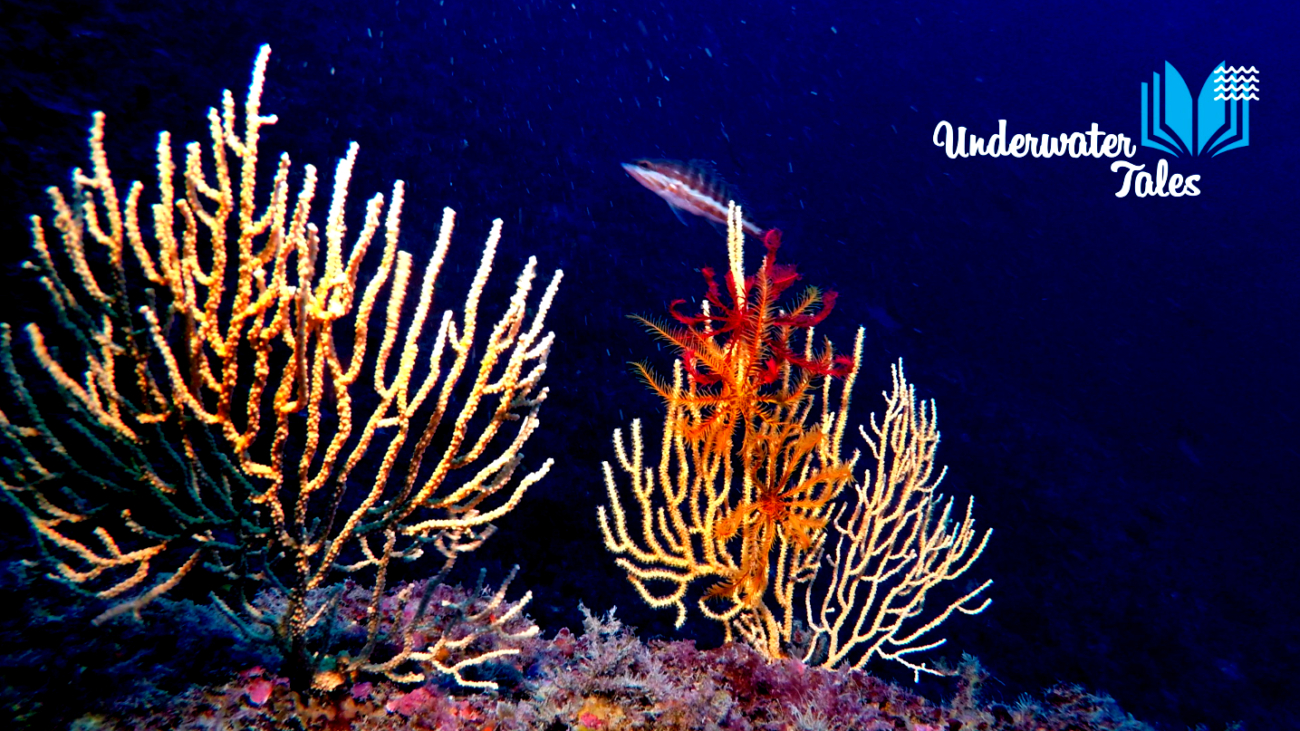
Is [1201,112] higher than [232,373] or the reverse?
higher

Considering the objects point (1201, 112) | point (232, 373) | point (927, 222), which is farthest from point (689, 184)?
point (1201, 112)

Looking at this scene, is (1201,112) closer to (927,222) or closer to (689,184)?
(927,222)

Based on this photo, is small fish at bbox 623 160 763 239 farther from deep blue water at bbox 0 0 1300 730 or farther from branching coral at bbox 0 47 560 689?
deep blue water at bbox 0 0 1300 730

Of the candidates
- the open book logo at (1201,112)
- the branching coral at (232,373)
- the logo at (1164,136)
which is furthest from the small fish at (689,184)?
the open book logo at (1201,112)

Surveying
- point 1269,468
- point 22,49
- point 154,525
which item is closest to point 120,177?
point 22,49

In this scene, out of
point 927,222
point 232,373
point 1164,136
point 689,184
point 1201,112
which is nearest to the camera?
point 232,373

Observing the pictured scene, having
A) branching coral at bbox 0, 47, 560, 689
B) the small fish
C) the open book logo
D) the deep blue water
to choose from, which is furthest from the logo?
branching coral at bbox 0, 47, 560, 689

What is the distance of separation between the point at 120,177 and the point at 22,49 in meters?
1.54

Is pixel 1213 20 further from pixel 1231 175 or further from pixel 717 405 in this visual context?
pixel 717 405

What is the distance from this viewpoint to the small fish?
3727mm

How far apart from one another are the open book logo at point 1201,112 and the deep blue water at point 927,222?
53 centimetres

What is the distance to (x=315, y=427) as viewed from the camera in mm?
1494

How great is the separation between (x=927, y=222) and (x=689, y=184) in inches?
519

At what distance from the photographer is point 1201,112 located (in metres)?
15.1
